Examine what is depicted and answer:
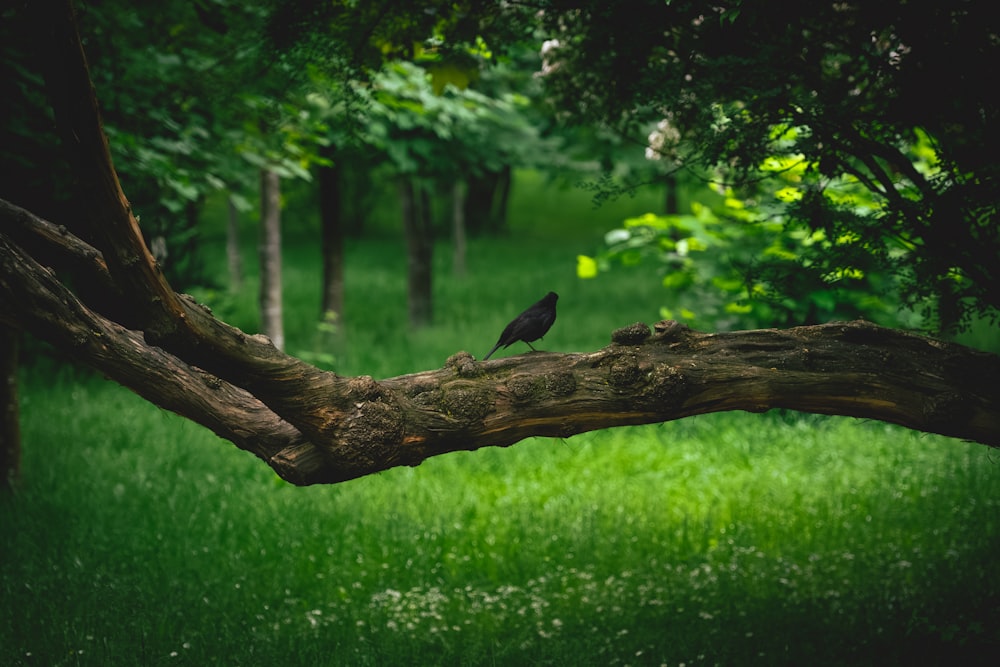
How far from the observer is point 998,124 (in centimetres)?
376

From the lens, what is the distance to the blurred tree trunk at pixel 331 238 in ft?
42.3

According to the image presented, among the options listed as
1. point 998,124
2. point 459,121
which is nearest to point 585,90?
point 998,124

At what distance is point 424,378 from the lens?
347 centimetres

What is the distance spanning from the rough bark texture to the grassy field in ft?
3.98

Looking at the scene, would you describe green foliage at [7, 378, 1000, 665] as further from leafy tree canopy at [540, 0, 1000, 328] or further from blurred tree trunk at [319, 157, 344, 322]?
blurred tree trunk at [319, 157, 344, 322]

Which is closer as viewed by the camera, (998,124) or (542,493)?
(998,124)

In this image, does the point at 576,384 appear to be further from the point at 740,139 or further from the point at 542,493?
the point at 542,493

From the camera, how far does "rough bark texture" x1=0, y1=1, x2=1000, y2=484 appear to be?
304 centimetres

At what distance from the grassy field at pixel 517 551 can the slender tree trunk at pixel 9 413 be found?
0.18 m

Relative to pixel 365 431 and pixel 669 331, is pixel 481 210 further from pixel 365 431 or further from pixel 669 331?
pixel 365 431

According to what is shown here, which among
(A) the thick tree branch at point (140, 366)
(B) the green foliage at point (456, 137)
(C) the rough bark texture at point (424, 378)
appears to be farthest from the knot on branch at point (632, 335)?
(B) the green foliage at point (456, 137)

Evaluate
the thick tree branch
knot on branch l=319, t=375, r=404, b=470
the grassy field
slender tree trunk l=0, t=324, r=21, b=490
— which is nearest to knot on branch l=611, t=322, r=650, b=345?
knot on branch l=319, t=375, r=404, b=470

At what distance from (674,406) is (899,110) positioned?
1887 millimetres

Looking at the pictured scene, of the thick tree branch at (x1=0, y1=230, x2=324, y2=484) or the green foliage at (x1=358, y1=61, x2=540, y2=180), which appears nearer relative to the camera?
the thick tree branch at (x1=0, y1=230, x2=324, y2=484)
